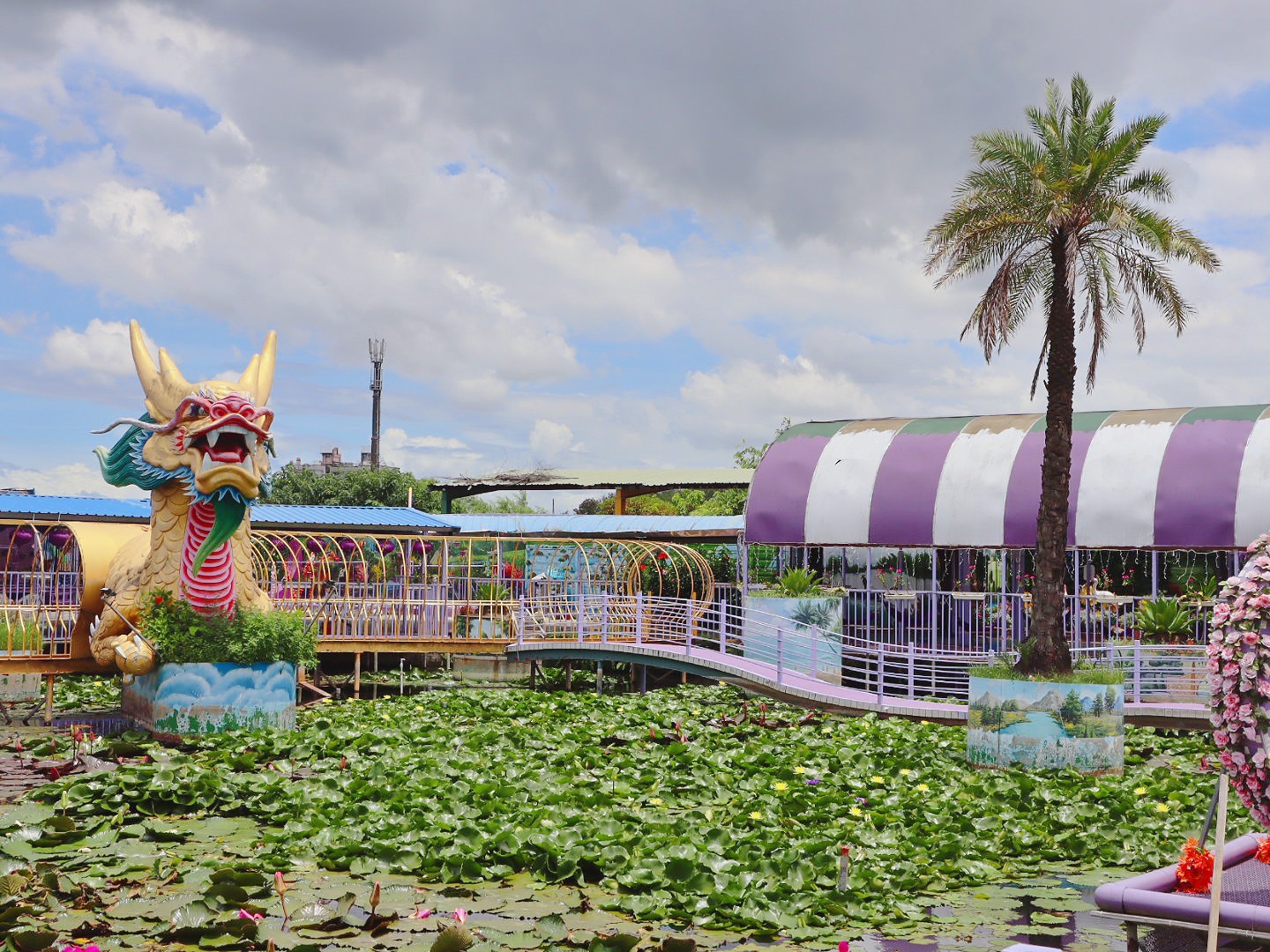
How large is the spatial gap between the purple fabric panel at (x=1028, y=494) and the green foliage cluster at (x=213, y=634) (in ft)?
39.6

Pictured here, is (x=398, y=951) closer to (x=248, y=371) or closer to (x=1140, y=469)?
(x=248, y=371)

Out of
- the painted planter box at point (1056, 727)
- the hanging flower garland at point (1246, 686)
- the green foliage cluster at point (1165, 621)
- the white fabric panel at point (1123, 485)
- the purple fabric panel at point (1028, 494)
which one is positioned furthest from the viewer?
the purple fabric panel at point (1028, 494)

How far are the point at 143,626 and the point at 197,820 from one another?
226 inches

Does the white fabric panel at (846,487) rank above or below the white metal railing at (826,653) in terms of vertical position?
above

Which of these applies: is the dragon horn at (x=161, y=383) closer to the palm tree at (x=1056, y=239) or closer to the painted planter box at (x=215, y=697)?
the painted planter box at (x=215, y=697)

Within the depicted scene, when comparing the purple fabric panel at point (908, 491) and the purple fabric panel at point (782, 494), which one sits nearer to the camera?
the purple fabric panel at point (908, 491)

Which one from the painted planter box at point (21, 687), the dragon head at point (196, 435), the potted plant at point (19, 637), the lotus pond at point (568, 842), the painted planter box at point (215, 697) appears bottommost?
the painted planter box at point (21, 687)

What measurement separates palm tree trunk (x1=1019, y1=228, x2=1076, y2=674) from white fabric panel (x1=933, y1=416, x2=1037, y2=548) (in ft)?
18.3

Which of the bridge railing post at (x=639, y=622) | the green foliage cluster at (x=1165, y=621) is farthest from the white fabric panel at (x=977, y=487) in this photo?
the bridge railing post at (x=639, y=622)

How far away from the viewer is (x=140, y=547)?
1712 cm

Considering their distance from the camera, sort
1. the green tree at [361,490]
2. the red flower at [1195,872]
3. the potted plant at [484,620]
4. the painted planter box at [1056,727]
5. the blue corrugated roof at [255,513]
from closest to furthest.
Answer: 1. the red flower at [1195,872]
2. the painted planter box at [1056,727]
3. the potted plant at [484,620]
4. the blue corrugated roof at [255,513]
5. the green tree at [361,490]

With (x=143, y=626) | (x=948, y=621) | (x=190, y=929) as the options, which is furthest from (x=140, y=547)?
(x=948, y=621)

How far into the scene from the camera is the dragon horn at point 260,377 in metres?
16.8

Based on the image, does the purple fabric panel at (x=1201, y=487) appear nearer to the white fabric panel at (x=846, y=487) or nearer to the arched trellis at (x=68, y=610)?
the white fabric panel at (x=846, y=487)
